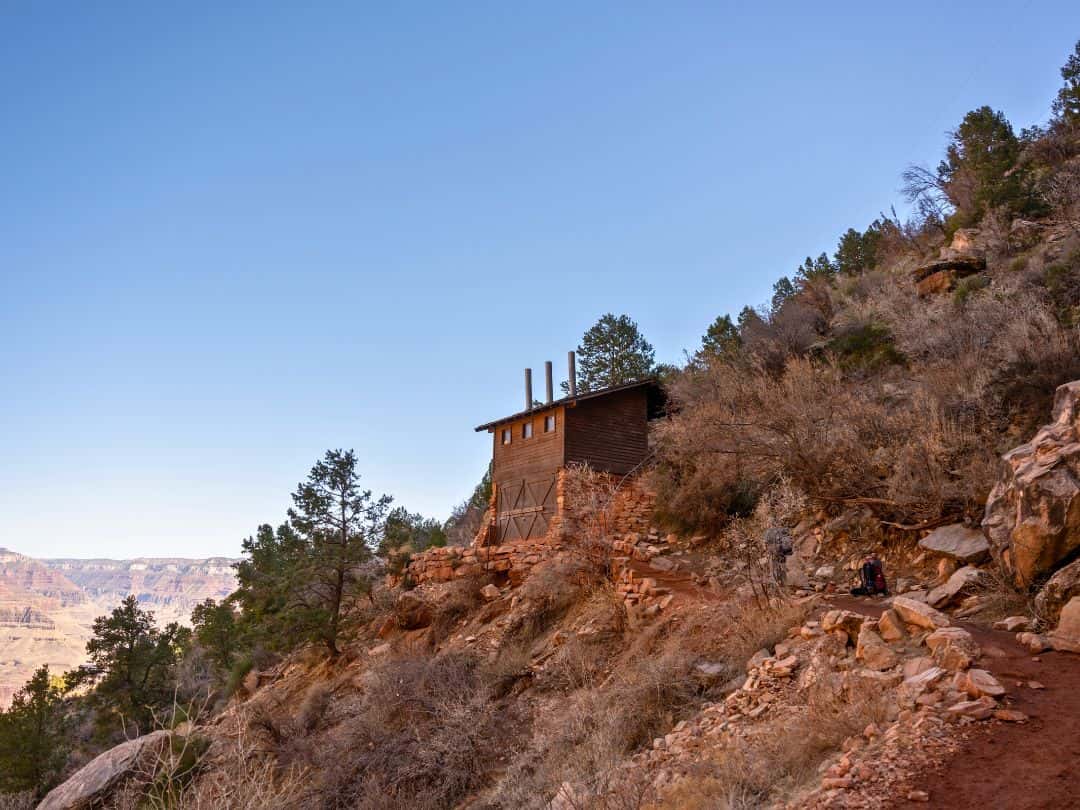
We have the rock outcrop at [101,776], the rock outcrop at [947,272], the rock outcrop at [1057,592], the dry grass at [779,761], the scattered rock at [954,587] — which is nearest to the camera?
the dry grass at [779,761]

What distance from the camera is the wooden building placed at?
75.9 ft

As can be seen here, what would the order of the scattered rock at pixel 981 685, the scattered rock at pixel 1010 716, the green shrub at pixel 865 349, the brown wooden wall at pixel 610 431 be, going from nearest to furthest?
the scattered rock at pixel 1010 716, the scattered rock at pixel 981 685, the green shrub at pixel 865 349, the brown wooden wall at pixel 610 431

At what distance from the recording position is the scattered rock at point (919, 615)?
7398 mm

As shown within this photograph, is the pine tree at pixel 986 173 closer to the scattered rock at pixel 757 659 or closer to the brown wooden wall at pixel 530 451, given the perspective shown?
the brown wooden wall at pixel 530 451

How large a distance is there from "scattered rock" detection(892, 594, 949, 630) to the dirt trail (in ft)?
3.18

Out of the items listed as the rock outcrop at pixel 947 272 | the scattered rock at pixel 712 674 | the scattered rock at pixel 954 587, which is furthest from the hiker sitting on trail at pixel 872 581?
the rock outcrop at pixel 947 272

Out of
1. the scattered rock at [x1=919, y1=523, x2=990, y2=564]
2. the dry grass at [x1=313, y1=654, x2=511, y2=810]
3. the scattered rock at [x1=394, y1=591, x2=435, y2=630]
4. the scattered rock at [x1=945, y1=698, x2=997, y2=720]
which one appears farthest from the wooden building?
the scattered rock at [x1=945, y1=698, x2=997, y2=720]

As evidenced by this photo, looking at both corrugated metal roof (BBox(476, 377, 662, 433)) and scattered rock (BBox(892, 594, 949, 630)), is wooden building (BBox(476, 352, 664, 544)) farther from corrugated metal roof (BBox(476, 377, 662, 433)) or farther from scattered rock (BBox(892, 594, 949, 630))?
scattered rock (BBox(892, 594, 949, 630))

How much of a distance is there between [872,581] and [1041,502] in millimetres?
3618

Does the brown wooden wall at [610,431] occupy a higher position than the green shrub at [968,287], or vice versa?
the green shrub at [968,287]

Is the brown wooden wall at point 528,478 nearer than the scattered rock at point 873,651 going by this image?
No

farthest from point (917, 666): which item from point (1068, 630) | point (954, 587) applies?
point (954, 587)

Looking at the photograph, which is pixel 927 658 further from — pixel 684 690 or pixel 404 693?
pixel 404 693

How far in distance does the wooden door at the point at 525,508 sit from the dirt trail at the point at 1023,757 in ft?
54.9
